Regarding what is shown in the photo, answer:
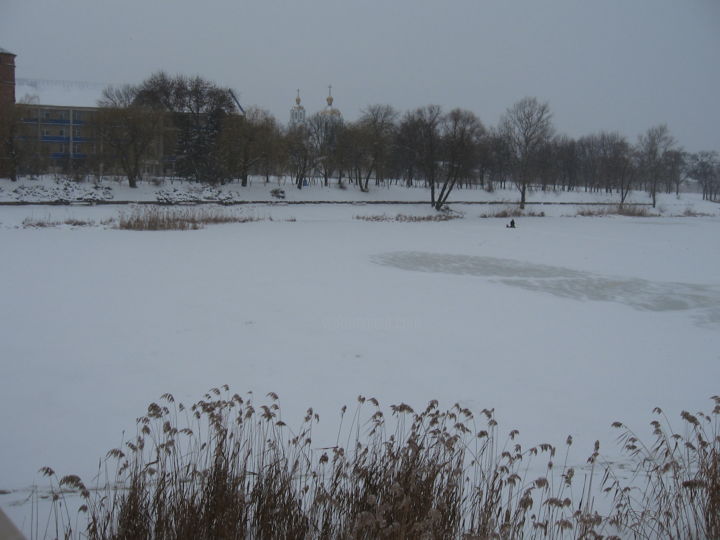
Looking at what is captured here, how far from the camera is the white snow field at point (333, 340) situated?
216 inches

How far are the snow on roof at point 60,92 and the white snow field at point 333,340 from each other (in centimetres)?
4840

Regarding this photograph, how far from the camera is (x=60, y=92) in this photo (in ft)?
193

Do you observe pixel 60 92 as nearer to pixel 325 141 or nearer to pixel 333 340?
pixel 325 141

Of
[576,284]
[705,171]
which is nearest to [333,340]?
[576,284]

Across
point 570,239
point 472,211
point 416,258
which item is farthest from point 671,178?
point 416,258

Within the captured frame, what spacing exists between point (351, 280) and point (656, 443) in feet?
27.5

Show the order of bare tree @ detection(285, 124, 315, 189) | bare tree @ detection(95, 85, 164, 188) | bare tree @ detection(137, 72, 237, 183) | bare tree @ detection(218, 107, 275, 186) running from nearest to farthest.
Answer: bare tree @ detection(95, 85, 164, 188) < bare tree @ detection(218, 107, 275, 186) < bare tree @ detection(137, 72, 237, 183) < bare tree @ detection(285, 124, 315, 189)

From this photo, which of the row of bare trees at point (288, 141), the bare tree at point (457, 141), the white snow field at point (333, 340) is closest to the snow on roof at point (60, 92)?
the row of bare trees at point (288, 141)

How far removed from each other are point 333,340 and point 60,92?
61.8 metres

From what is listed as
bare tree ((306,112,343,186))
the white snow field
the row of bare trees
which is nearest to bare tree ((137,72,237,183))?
the row of bare trees

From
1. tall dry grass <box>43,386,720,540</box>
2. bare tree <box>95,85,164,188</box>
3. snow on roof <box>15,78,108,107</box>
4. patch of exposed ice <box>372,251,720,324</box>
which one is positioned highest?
snow on roof <box>15,78,108,107</box>

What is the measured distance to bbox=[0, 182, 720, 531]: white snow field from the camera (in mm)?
5488

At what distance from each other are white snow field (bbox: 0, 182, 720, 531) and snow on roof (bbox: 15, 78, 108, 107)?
48405 mm

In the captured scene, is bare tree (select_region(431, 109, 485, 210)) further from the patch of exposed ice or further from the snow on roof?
the snow on roof
